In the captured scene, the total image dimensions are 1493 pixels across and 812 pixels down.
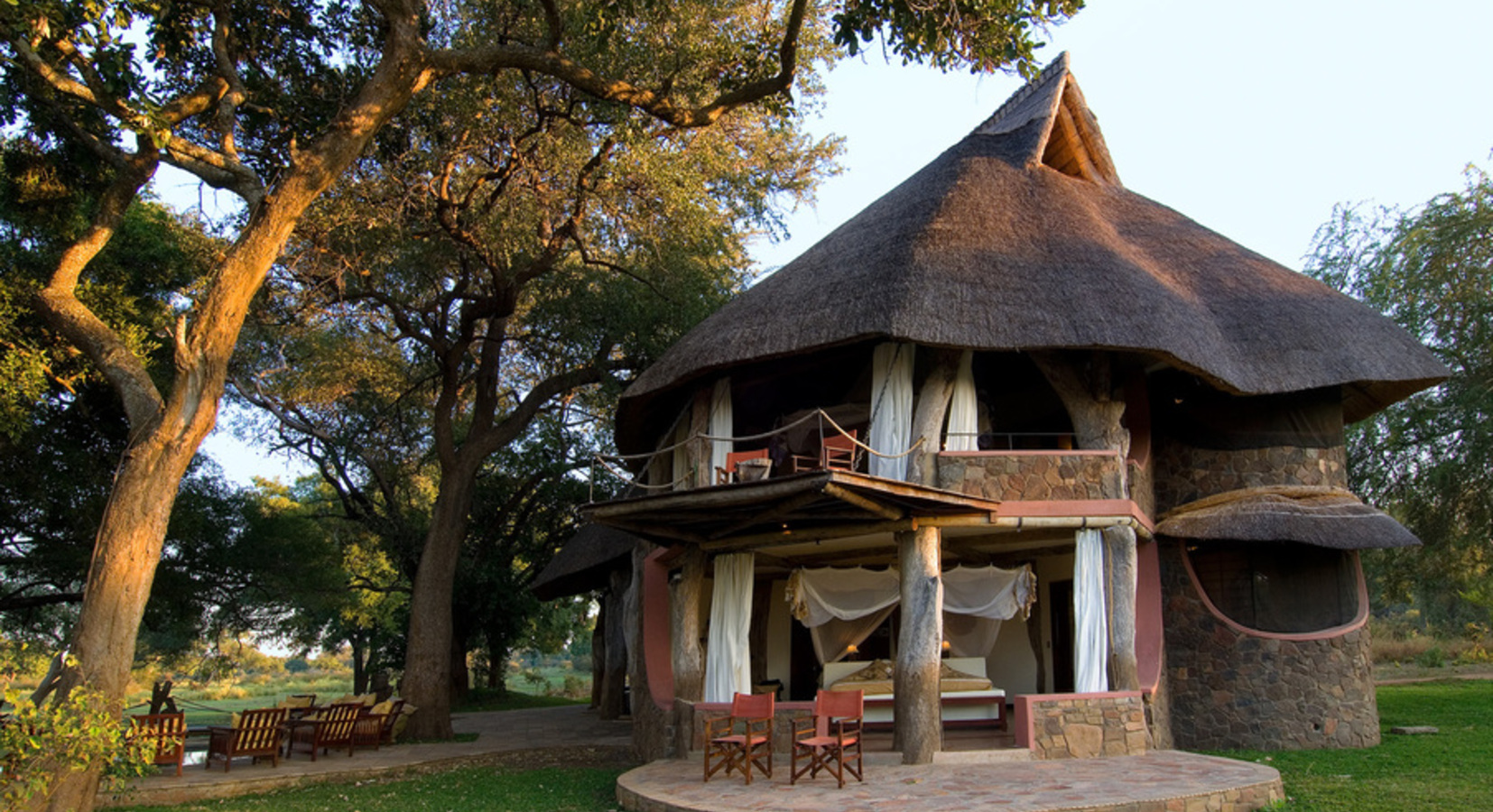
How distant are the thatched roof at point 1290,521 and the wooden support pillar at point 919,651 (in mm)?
4523

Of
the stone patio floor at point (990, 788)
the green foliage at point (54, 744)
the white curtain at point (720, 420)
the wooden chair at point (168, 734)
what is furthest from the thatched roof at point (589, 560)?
the green foliage at point (54, 744)

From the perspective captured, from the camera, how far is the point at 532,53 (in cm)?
1265

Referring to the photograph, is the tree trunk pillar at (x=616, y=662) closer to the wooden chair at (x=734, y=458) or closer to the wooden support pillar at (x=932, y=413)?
the wooden chair at (x=734, y=458)

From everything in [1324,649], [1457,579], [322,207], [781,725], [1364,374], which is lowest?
[781,725]

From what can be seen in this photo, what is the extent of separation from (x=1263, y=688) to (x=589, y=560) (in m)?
11.6

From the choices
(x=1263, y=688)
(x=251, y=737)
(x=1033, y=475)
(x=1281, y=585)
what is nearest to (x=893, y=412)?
(x=1033, y=475)

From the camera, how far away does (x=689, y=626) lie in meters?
13.7

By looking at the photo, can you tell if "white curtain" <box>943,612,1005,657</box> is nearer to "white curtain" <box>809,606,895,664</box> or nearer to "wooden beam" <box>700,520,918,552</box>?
"white curtain" <box>809,606,895,664</box>

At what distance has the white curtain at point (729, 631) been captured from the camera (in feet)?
41.8

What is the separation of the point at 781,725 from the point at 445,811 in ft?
12.1

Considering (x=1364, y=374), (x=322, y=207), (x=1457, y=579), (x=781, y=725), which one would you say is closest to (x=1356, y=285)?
(x=1457, y=579)

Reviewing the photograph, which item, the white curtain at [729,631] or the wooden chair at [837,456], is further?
the white curtain at [729,631]

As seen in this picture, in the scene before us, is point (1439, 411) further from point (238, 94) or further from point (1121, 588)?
point (238, 94)

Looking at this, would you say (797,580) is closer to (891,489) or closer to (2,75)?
(891,489)
